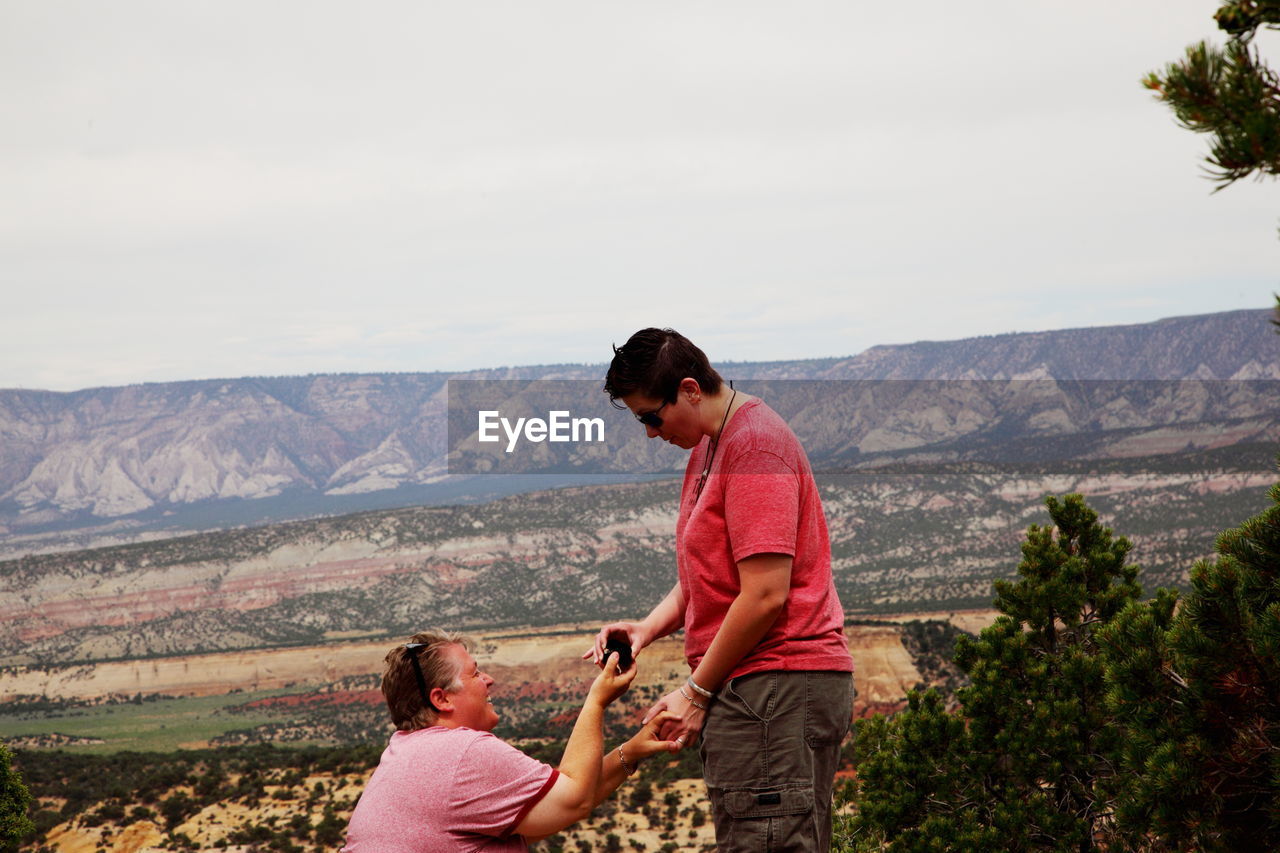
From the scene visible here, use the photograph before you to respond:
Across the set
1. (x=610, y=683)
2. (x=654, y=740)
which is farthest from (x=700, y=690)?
(x=610, y=683)

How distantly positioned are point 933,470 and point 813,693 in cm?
9682

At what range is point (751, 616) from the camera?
2936 mm

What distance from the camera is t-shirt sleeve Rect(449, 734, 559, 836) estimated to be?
3.02m

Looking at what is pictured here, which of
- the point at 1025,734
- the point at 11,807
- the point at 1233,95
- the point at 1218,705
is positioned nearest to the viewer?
the point at 1233,95

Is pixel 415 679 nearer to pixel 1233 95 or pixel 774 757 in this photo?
pixel 774 757

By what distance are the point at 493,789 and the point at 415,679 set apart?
42cm

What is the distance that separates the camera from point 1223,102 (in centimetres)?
265

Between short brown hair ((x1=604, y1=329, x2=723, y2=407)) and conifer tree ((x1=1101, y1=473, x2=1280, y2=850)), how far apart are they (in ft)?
6.46

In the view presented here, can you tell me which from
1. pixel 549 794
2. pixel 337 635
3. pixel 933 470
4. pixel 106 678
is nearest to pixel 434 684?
pixel 549 794

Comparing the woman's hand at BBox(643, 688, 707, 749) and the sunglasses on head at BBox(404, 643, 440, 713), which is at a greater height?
the sunglasses on head at BBox(404, 643, 440, 713)

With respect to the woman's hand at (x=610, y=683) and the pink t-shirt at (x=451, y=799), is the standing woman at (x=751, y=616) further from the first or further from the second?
the pink t-shirt at (x=451, y=799)

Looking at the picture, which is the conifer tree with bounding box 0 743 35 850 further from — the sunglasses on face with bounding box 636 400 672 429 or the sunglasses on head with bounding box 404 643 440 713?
the sunglasses on face with bounding box 636 400 672 429

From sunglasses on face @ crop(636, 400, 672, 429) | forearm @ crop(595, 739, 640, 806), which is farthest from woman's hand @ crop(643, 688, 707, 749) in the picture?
sunglasses on face @ crop(636, 400, 672, 429)

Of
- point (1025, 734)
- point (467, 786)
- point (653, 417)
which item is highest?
point (653, 417)
